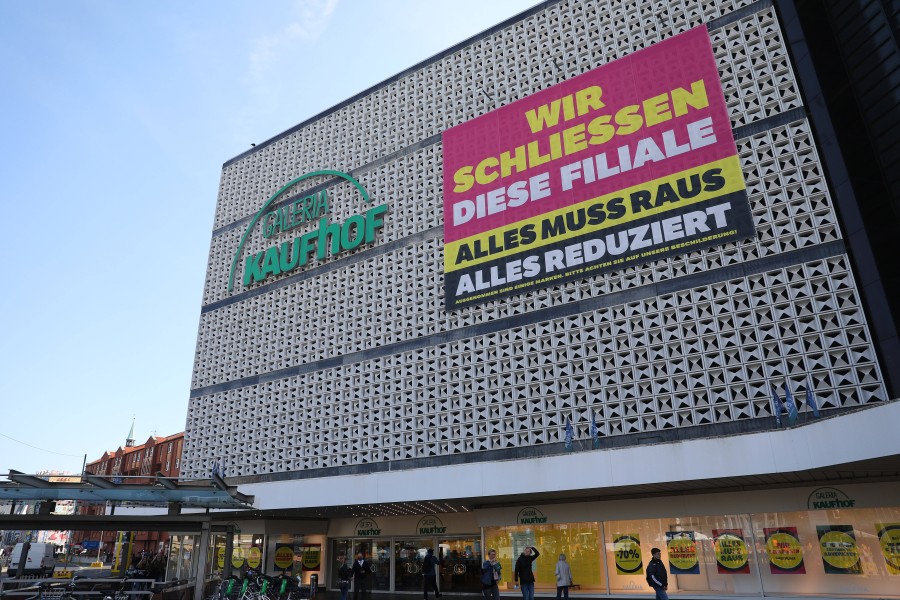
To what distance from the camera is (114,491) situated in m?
18.9

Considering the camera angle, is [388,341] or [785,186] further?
[388,341]

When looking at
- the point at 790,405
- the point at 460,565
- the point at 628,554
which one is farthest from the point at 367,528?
the point at 790,405

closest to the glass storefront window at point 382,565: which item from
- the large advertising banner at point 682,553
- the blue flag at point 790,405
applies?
the large advertising banner at point 682,553

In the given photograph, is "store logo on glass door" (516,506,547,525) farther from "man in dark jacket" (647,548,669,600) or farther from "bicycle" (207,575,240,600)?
"bicycle" (207,575,240,600)

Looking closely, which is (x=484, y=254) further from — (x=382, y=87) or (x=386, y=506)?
(x=382, y=87)

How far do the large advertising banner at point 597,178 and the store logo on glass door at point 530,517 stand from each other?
7.04 metres

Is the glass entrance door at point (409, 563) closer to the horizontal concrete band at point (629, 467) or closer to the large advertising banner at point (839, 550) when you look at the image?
the horizontal concrete band at point (629, 467)

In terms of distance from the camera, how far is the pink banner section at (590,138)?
811 inches

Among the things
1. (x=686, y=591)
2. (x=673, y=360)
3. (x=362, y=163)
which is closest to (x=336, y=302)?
(x=362, y=163)

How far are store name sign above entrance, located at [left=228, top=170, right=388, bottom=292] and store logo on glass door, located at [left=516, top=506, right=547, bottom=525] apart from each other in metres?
12.4

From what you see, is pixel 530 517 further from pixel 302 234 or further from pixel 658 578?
pixel 302 234

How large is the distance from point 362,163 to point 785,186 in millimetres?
17344

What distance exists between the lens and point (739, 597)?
1684cm

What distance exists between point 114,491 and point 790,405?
18.3 meters
